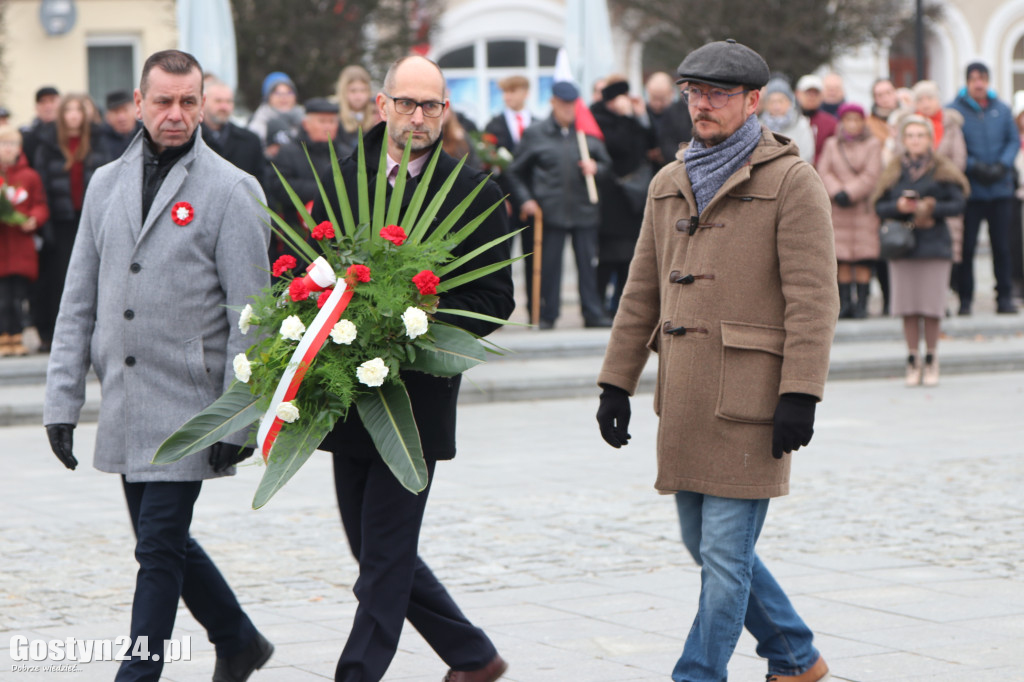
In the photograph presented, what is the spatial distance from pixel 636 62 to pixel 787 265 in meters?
28.6

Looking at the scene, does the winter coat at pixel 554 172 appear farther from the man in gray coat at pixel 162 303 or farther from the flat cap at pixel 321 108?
the man in gray coat at pixel 162 303

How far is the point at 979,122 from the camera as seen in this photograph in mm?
16562

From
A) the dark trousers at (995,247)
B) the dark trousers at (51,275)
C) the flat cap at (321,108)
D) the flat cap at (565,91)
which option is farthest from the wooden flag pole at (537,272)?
the dark trousers at (995,247)

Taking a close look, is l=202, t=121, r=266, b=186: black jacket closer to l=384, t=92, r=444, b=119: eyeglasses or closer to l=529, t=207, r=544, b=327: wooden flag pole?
l=529, t=207, r=544, b=327: wooden flag pole

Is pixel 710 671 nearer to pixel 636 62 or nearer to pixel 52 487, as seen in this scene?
pixel 52 487

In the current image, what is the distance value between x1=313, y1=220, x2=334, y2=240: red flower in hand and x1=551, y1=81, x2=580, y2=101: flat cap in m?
10.6

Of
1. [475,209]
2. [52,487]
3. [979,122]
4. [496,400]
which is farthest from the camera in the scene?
[979,122]

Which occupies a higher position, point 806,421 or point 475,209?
point 475,209

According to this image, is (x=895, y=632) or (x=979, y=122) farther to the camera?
(x=979, y=122)

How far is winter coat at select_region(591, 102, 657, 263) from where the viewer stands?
1556 centimetres

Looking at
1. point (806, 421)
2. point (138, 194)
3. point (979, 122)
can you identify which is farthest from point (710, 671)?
point (979, 122)

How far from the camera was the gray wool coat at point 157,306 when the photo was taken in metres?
4.85

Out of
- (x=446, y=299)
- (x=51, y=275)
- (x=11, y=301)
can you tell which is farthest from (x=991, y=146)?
(x=446, y=299)

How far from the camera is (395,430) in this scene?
173 inches
